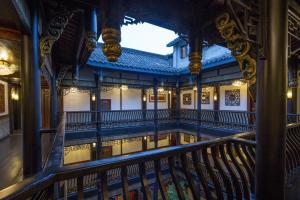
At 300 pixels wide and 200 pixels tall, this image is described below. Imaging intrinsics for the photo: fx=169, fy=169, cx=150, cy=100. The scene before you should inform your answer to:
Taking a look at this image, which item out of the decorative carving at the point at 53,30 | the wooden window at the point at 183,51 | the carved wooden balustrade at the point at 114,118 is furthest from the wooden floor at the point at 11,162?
the wooden window at the point at 183,51

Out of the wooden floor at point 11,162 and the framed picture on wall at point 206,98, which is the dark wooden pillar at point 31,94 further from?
the framed picture on wall at point 206,98

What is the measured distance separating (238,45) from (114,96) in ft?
35.6

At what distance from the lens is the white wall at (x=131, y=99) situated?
1230 cm

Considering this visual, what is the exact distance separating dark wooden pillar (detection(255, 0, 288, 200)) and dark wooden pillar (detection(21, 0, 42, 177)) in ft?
8.51

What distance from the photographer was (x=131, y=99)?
1258 cm

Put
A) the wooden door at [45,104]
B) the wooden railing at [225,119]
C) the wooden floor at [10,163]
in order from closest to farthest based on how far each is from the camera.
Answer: the wooden floor at [10,163], the wooden railing at [225,119], the wooden door at [45,104]

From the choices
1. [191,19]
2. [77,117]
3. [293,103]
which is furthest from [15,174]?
[293,103]

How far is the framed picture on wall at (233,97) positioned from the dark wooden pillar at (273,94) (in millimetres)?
9282

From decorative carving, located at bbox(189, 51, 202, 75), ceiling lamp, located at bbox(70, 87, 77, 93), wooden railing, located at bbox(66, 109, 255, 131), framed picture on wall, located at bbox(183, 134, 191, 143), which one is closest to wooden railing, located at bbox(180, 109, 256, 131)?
wooden railing, located at bbox(66, 109, 255, 131)

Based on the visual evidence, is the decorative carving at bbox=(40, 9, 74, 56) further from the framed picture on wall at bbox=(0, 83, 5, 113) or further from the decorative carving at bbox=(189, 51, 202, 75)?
the framed picture on wall at bbox=(0, 83, 5, 113)

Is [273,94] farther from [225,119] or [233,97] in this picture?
[233,97]

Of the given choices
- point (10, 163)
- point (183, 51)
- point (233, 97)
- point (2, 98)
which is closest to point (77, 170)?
point (10, 163)

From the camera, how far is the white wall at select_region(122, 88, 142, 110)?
12.3 meters

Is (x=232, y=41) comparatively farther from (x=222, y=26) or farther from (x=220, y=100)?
(x=220, y=100)
